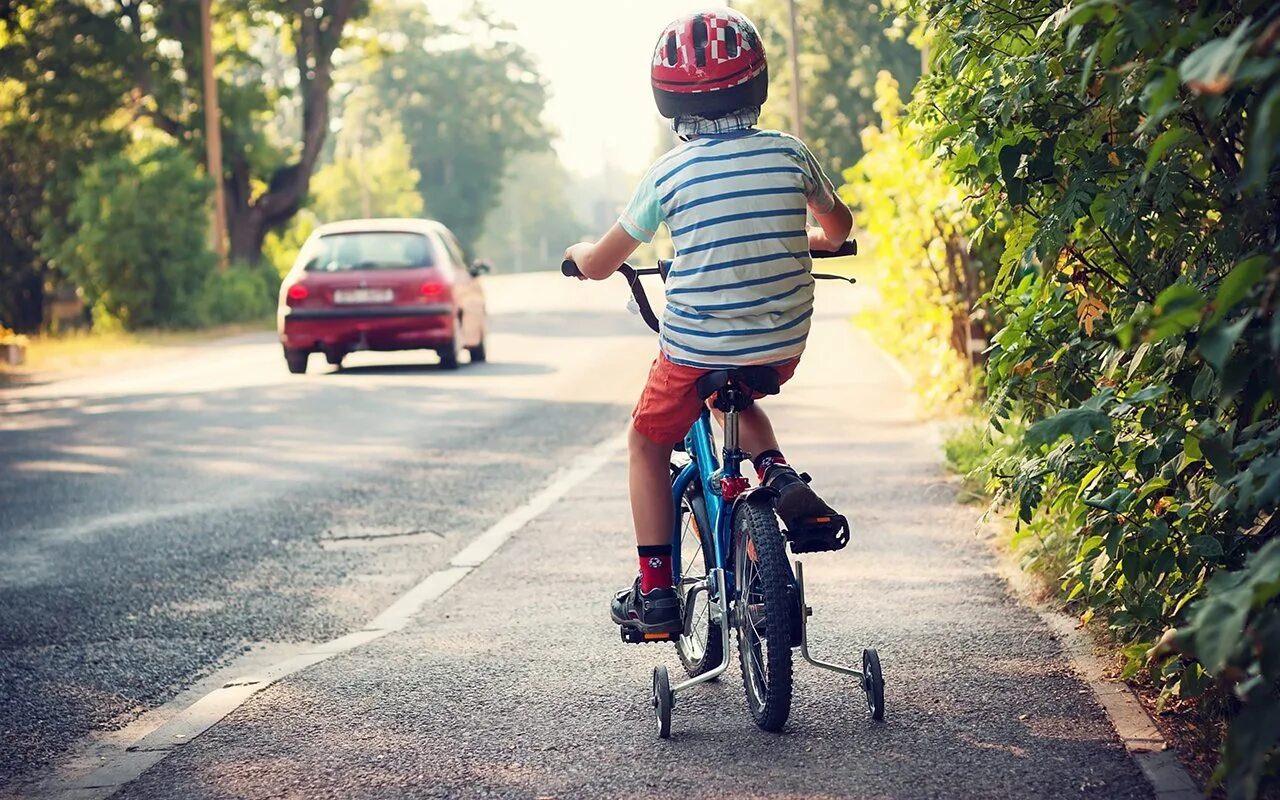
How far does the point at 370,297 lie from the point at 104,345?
36.5 feet

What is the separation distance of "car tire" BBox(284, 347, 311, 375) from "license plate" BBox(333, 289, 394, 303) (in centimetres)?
75

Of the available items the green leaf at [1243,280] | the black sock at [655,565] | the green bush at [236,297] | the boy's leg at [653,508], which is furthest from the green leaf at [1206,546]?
the green bush at [236,297]

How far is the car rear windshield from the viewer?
1906 centimetres

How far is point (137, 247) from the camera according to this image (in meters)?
32.3

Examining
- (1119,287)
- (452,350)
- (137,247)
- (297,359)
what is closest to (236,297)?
(137,247)

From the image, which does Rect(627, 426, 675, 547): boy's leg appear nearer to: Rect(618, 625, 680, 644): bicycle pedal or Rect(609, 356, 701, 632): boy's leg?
Rect(609, 356, 701, 632): boy's leg

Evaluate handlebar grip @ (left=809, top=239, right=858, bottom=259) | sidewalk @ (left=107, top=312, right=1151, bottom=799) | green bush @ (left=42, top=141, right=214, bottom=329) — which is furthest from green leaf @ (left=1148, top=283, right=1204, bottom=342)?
green bush @ (left=42, top=141, right=214, bottom=329)

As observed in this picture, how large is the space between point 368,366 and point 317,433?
7.15 metres

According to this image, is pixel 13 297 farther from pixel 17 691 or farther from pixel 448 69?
pixel 448 69

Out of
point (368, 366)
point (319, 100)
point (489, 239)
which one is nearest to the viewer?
point (368, 366)

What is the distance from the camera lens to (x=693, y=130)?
4621 millimetres

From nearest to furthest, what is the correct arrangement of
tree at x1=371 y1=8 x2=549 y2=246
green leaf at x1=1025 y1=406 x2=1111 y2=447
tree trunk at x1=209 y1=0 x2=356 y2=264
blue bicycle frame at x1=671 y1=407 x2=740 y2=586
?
green leaf at x1=1025 y1=406 x2=1111 y2=447, blue bicycle frame at x1=671 y1=407 x2=740 y2=586, tree trunk at x1=209 y1=0 x2=356 y2=264, tree at x1=371 y1=8 x2=549 y2=246

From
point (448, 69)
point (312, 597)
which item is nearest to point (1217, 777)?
point (312, 597)

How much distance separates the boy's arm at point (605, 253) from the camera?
464cm
